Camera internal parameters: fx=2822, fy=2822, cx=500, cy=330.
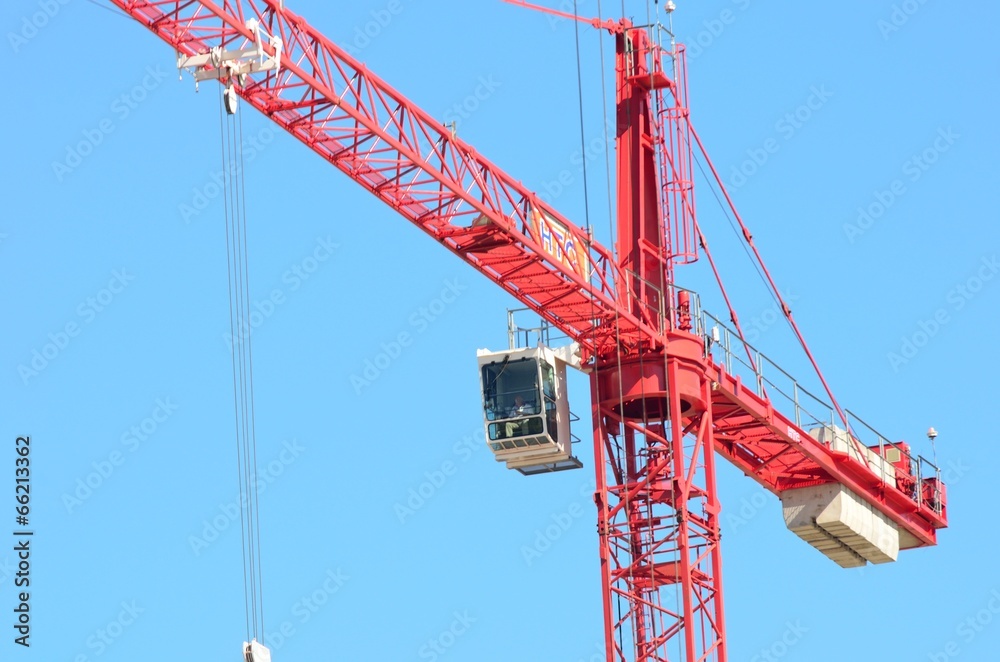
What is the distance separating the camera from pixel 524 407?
77812 millimetres

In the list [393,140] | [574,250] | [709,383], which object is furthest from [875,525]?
[393,140]

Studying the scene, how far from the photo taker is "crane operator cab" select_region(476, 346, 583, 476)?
7769cm

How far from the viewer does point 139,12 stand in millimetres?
68875

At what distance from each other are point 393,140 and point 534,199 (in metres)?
5.09

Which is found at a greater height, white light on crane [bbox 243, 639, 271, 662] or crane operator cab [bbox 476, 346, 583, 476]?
crane operator cab [bbox 476, 346, 583, 476]

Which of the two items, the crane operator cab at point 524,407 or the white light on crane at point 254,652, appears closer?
the white light on crane at point 254,652

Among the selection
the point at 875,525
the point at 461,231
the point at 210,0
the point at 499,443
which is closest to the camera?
the point at 210,0

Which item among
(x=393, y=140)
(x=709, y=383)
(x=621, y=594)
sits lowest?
(x=621, y=594)

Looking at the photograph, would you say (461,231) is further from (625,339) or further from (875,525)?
(875,525)

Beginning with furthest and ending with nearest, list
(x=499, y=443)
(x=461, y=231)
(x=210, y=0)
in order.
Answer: (x=499, y=443) → (x=461, y=231) → (x=210, y=0)

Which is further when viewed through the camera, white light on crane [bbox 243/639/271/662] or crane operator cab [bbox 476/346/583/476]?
crane operator cab [bbox 476/346/583/476]

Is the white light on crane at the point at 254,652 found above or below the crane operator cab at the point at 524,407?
below

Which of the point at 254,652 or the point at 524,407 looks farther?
the point at 524,407

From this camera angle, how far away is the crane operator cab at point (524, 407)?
77688mm
